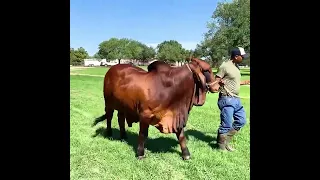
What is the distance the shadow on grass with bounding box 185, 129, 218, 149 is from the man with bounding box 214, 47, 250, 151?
0.36 meters

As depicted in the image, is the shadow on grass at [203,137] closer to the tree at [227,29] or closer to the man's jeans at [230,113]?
the man's jeans at [230,113]

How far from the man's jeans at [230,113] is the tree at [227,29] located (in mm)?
19053

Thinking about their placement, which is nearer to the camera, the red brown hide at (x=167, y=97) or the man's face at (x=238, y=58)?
the red brown hide at (x=167, y=97)

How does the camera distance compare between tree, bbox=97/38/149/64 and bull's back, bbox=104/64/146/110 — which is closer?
bull's back, bbox=104/64/146/110

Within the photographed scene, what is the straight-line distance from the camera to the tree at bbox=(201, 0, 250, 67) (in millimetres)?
25438

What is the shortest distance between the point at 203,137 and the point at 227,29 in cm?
2689

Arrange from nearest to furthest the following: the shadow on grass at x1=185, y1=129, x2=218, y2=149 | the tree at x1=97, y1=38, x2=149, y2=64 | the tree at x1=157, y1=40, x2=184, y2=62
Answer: the shadow on grass at x1=185, y1=129, x2=218, y2=149
the tree at x1=157, y1=40, x2=184, y2=62
the tree at x1=97, y1=38, x2=149, y2=64

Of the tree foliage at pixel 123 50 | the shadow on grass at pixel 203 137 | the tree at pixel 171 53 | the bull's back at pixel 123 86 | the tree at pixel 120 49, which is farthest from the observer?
the tree at pixel 120 49

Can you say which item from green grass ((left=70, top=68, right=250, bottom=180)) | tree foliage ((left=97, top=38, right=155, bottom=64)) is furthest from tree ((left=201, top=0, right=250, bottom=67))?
green grass ((left=70, top=68, right=250, bottom=180))

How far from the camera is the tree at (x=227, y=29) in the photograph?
2544 cm

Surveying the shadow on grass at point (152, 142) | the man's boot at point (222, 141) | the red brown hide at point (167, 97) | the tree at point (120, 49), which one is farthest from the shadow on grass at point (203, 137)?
the tree at point (120, 49)

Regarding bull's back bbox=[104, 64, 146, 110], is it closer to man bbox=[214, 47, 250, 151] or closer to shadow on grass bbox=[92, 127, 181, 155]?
shadow on grass bbox=[92, 127, 181, 155]

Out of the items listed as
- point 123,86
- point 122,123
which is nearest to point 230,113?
point 123,86
